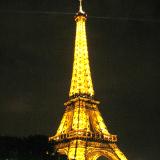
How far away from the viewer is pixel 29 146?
236ft

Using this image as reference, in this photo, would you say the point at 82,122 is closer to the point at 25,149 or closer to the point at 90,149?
the point at 90,149

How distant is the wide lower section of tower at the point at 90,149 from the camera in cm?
8851

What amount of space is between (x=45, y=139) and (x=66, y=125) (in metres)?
20.3

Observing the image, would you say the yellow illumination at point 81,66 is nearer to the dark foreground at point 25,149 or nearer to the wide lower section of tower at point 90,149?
the wide lower section of tower at point 90,149

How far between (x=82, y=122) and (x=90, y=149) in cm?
502

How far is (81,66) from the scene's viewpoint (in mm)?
96625

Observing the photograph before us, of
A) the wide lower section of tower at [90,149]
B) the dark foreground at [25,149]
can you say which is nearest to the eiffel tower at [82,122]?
the wide lower section of tower at [90,149]

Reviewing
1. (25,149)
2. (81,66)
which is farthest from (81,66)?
(25,149)

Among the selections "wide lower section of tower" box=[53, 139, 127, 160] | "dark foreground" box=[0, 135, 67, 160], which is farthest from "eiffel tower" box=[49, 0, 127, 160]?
"dark foreground" box=[0, 135, 67, 160]

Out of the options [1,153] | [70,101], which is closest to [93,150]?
[70,101]

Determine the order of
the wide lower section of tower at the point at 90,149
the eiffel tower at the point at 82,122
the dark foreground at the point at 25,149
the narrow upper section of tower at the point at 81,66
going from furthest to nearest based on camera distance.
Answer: the narrow upper section of tower at the point at 81,66 → the eiffel tower at the point at 82,122 → the wide lower section of tower at the point at 90,149 → the dark foreground at the point at 25,149

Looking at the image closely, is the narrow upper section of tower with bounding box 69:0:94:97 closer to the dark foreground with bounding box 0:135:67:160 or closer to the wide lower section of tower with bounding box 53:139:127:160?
the wide lower section of tower with bounding box 53:139:127:160

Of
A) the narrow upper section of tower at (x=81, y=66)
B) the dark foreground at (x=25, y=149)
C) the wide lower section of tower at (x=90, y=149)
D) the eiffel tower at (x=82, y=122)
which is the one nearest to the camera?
the dark foreground at (x=25, y=149)

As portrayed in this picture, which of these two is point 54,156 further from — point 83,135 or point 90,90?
point 90,90
